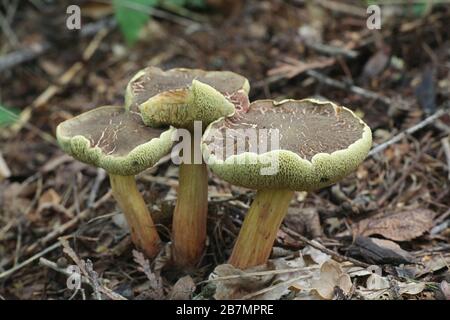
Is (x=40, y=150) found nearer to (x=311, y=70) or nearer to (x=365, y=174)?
(x=311, y=70)

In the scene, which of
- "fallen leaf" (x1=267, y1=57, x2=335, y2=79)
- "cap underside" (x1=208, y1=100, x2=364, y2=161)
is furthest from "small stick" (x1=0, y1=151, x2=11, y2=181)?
"cap underside" (x1=208, y1=100, x2=364, y2=161)

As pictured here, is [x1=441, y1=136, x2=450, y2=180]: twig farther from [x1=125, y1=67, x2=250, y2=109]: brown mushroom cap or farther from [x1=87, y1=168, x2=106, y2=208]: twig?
[x1=87, y1=168, x2=106, y2=208]: twig

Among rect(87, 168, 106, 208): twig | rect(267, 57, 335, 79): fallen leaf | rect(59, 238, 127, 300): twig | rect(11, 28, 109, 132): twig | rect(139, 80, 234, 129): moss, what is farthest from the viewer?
rect(11, 28, 109, 132): twig

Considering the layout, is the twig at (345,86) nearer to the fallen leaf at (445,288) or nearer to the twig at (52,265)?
the fallen leaf at (445,288)

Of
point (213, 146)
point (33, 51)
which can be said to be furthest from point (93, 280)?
point (33, 51)
